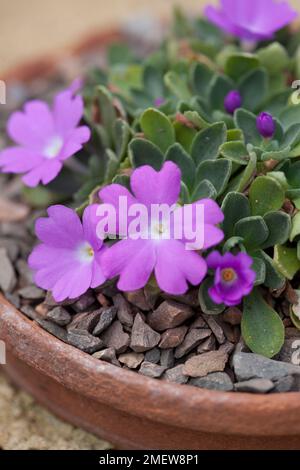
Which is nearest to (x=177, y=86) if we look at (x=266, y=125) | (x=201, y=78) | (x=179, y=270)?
(x=201, y=78)

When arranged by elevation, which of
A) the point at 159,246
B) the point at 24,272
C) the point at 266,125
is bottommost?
the point at 24,272

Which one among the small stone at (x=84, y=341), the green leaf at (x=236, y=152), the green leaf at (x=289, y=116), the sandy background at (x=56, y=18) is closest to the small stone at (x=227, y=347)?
the small stone at (x=84, y=341)

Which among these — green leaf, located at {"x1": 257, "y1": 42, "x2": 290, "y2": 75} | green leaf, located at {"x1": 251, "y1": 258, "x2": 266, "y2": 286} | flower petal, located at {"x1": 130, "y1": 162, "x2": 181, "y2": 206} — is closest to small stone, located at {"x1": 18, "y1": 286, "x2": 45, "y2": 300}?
flower petal, located at {"x1": 130, "y1": 162, "x2": 181, "y2": 206}

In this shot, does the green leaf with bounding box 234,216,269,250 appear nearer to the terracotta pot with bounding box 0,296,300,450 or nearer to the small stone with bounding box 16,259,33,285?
the terracotta pot with bounding box 0,296,300,450

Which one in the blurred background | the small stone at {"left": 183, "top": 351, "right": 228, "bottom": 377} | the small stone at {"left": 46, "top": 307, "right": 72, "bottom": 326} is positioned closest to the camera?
the small stone at {"left": 183, "top": 351, "right": 228, "bottom": 377}

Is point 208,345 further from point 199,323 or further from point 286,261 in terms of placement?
A: point 286,261

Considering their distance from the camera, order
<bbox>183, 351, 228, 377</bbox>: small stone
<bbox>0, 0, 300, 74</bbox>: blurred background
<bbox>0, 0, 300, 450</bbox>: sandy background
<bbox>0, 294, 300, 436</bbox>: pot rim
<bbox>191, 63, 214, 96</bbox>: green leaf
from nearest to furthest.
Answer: <bbox>0, 294, 300, 436</bbox>: pot rim, <bbox>183, 351, 228, 377</bbox>: small stone, <bbox>191, 63, 214, 96</bbox>: green leaf, <bbox>0, 0, 300, 450</bbox>: sandy background, <bbox>0, 0, 300, 74</bbox>: blurred background

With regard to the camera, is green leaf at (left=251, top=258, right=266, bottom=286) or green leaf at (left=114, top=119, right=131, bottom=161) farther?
green leaf at (left=114, top=119, right=131, bottom=161)
